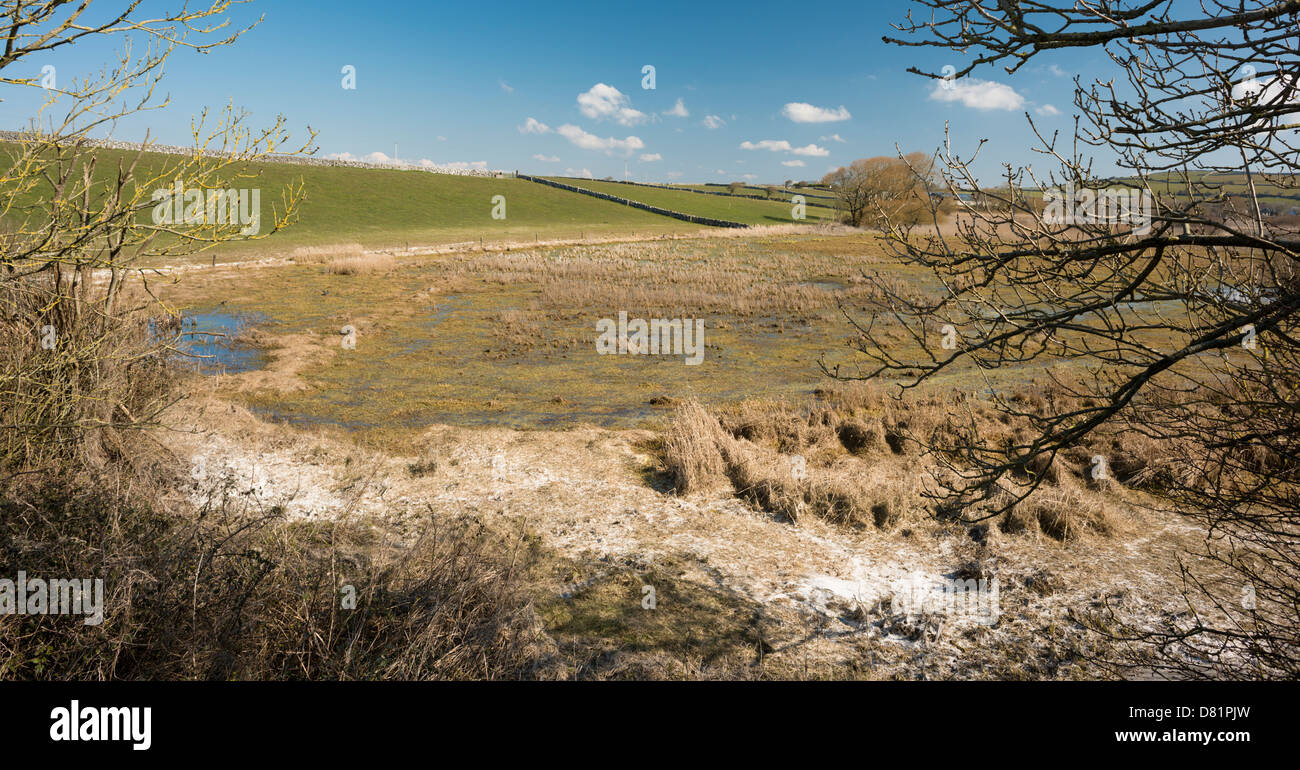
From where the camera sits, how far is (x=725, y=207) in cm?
8944

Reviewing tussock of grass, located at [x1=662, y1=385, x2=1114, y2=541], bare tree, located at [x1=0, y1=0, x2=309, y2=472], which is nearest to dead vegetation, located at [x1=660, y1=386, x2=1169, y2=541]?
tussock of grass, located at [x1=662, y1=385, x2=1114, y2=541]

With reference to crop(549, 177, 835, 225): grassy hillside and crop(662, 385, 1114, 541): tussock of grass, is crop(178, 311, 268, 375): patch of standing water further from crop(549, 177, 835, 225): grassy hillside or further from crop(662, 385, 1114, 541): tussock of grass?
crop(549, 177, 835, 225): grassy hillside

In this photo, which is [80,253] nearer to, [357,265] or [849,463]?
[849,463]

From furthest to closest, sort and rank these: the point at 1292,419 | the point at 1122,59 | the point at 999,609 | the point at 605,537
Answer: the point at 605,537 → the point at 999,609 → the point at 1292,419 → the point at 1122,59

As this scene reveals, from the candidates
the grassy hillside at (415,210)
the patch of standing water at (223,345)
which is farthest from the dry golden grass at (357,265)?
the patch of standing water at (223,345)

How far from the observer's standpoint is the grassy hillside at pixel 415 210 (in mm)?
51406

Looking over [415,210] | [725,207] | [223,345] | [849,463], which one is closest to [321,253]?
[223,345]

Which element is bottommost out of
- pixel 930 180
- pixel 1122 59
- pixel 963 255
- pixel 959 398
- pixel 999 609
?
pixel 999 609

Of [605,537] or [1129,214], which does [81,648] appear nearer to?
[605,537]

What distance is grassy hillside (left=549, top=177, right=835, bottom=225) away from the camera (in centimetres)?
8081

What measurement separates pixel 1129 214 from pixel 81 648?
6386mm

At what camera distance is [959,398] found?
1206 cm

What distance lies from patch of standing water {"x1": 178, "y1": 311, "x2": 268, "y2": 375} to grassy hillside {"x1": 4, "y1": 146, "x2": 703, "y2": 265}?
58.2 ft

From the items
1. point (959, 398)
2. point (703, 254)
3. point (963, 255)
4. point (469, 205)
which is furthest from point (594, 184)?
point (963, 255)
